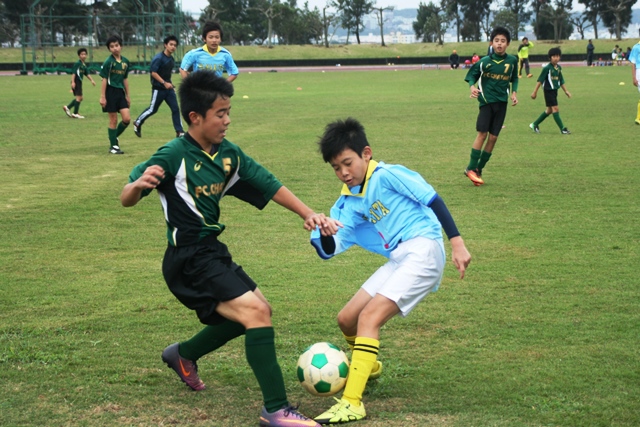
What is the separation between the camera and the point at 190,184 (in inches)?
160

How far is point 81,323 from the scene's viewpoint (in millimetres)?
5449

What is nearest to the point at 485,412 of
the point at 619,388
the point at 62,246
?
the point at 619,388

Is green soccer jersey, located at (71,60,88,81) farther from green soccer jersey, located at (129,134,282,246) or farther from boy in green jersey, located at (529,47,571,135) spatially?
green soccer jersey, located at (129,134,282,246)

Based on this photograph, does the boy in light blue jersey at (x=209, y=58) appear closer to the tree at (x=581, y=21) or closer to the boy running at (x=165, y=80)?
the boy running at (x=165, y=80)

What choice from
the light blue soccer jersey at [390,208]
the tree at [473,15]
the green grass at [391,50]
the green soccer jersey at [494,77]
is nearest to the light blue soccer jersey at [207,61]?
the green soccer jersey at [494,77]

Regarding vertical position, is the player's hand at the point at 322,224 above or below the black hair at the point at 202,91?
below

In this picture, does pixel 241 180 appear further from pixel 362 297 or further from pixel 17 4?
pixel 17 4

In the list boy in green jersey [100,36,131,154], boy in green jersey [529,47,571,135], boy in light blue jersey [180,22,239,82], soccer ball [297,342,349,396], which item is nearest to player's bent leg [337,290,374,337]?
soccer ball [297,342,349,396]

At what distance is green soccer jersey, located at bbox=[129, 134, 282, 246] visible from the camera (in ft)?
13.2

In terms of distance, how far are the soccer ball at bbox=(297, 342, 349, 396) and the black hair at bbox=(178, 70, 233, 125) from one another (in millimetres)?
1359

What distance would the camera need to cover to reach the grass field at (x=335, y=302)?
4.17m

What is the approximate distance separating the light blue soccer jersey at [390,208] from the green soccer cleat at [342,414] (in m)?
0.83

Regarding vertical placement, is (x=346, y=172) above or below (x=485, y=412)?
above

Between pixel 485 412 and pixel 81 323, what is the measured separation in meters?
2.83
